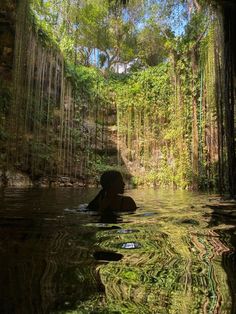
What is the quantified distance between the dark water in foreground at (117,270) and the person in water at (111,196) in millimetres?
777

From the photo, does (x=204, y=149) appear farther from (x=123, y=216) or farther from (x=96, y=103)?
(x=123, y=216)

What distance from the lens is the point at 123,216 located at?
133 inches

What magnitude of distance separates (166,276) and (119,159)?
15.6 metres

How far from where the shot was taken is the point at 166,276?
1.36 meters

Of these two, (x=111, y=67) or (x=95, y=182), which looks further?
(x=111, y=67)

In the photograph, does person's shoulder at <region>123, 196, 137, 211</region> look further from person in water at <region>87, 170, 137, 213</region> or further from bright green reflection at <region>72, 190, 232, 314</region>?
bright green reflection at <region>72, 190, 232, 314</region>

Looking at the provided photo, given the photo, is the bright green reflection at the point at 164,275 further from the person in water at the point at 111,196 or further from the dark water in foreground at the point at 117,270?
the person in water at the point at 111,196

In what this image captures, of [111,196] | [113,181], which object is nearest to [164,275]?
[113,181]

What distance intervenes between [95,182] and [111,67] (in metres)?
10.0

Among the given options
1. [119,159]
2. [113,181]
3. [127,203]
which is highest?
[119,159]

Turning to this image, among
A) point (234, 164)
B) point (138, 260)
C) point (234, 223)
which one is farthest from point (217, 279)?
point (234, 164)

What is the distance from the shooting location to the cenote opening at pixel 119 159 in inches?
50.2

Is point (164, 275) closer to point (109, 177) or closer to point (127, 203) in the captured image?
point (109, 177)

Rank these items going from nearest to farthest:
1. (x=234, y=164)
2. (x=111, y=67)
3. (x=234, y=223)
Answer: (x=234, y=223) < (x=234, y=164) < (x=111, y=67)
